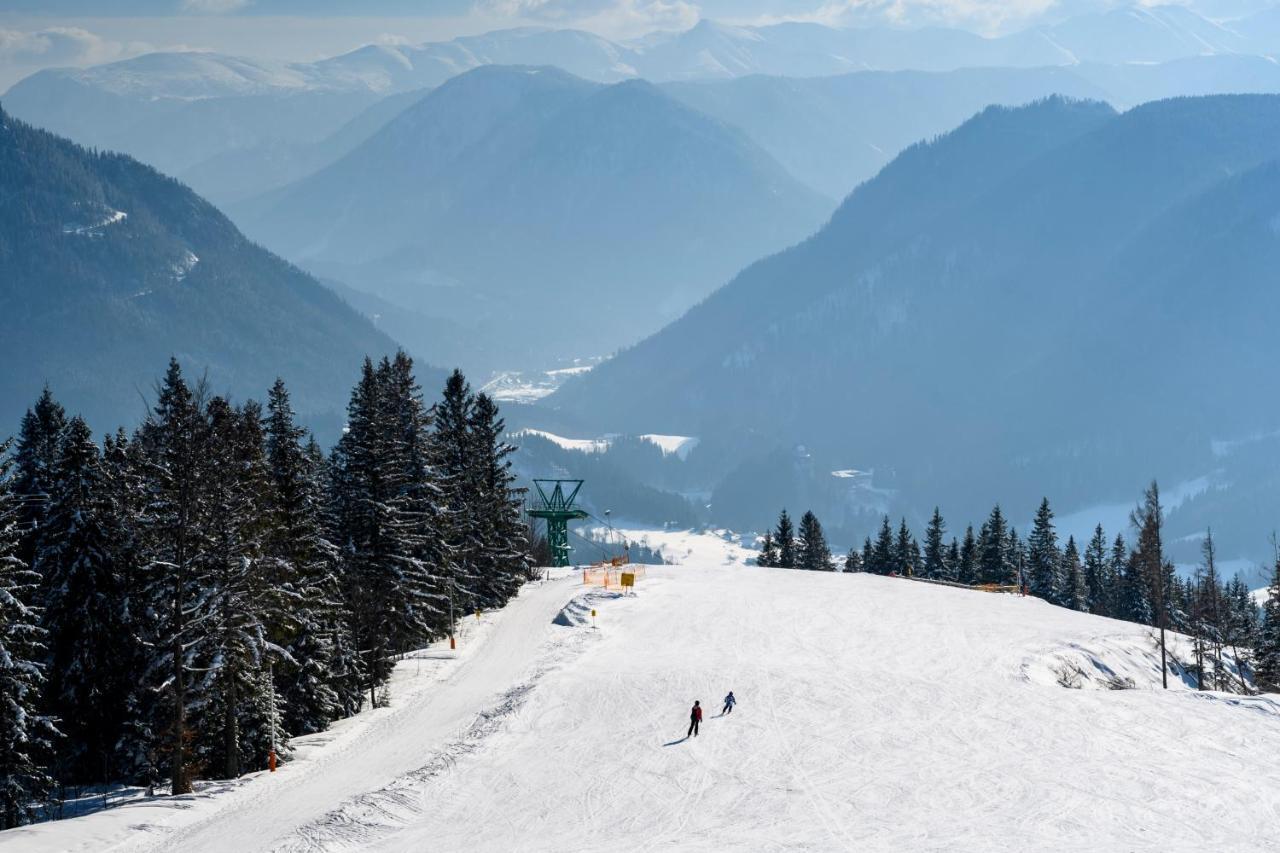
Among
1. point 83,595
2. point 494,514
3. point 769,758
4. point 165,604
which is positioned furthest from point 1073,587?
point 83,595

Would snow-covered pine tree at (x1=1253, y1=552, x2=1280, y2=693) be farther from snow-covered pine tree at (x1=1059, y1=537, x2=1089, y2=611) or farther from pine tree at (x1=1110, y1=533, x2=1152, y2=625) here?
snow-covered pine tree at (x1=1059, y1=537, x2=1089, y2=611)

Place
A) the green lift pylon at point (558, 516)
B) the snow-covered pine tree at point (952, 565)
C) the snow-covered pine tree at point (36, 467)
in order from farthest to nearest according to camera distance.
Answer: the snow-covered pine tree at point (952, 565) < the green lift pylon at point (558, 516) < the snow-covered pine tree at point (36, 467)

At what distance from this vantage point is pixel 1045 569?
383 ft

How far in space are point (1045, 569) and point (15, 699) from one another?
95.0m

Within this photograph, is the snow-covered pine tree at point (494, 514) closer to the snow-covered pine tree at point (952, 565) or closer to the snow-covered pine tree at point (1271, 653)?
the snow-covered pine tree at point (1271, 653)

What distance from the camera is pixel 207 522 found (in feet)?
150

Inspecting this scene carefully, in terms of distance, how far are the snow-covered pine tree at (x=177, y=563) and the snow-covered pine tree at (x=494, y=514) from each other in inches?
1267

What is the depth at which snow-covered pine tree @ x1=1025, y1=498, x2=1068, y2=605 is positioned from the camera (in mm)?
116125

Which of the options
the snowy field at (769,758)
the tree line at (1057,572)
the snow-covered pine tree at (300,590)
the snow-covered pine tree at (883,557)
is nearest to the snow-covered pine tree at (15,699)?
the snowy field at (769,758)

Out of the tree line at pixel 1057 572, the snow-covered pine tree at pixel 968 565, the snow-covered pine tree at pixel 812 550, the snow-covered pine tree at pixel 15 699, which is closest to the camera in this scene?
the snow-covered pine tree at pixel 15 699

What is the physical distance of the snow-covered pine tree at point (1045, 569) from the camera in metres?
116

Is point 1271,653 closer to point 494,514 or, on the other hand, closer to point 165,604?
point 494,514

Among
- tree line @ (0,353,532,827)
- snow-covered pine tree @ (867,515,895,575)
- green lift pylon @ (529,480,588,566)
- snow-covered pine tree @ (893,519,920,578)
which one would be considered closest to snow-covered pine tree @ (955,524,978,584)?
snow-covered pine tree @ (893,519,920,578)

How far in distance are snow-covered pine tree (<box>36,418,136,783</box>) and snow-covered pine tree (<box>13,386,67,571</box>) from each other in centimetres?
88
